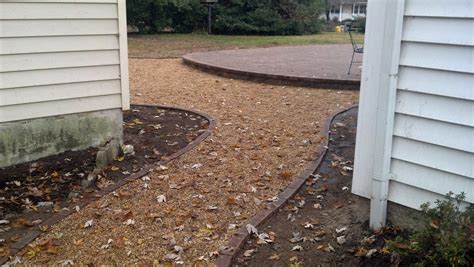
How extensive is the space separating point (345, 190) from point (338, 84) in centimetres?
486

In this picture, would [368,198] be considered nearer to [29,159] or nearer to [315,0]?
[29,159]

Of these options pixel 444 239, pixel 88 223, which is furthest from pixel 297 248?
pixel 88 223

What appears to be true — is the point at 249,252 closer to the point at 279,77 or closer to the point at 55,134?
the point at 55,134

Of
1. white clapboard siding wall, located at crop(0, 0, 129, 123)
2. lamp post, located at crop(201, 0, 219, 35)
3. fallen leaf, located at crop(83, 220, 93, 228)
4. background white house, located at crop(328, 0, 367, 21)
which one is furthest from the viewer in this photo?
background white house, located at crop(328, 0, 367, 21)

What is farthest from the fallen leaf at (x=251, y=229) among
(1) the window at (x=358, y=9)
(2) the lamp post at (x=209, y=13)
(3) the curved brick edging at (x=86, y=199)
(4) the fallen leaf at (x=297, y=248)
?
(1) the window at (x=358, y=9)

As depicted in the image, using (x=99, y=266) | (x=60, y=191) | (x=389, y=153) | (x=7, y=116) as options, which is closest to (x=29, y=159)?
(x=7, y=116)

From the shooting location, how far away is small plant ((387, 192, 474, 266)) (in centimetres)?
229

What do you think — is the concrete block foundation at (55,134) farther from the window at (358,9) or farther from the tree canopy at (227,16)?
the window at (358,9)

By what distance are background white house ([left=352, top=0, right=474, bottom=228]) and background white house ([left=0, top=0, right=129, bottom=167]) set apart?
8.95 ft

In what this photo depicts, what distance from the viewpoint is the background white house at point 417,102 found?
259cm

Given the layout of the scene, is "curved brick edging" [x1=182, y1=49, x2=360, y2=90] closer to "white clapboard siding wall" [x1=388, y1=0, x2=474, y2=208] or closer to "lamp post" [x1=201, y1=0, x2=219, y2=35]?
"white clapboard siding wall" [x1=388, y1=0, x2=474, y2=208]

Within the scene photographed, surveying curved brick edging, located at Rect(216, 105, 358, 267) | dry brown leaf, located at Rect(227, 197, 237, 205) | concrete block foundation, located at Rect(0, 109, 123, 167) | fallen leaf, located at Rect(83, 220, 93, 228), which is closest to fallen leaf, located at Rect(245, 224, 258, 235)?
curved brick edging, located at Rect(216, 105, 358, 267)

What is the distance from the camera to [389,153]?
2.97 metres

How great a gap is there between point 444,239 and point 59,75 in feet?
12.0
